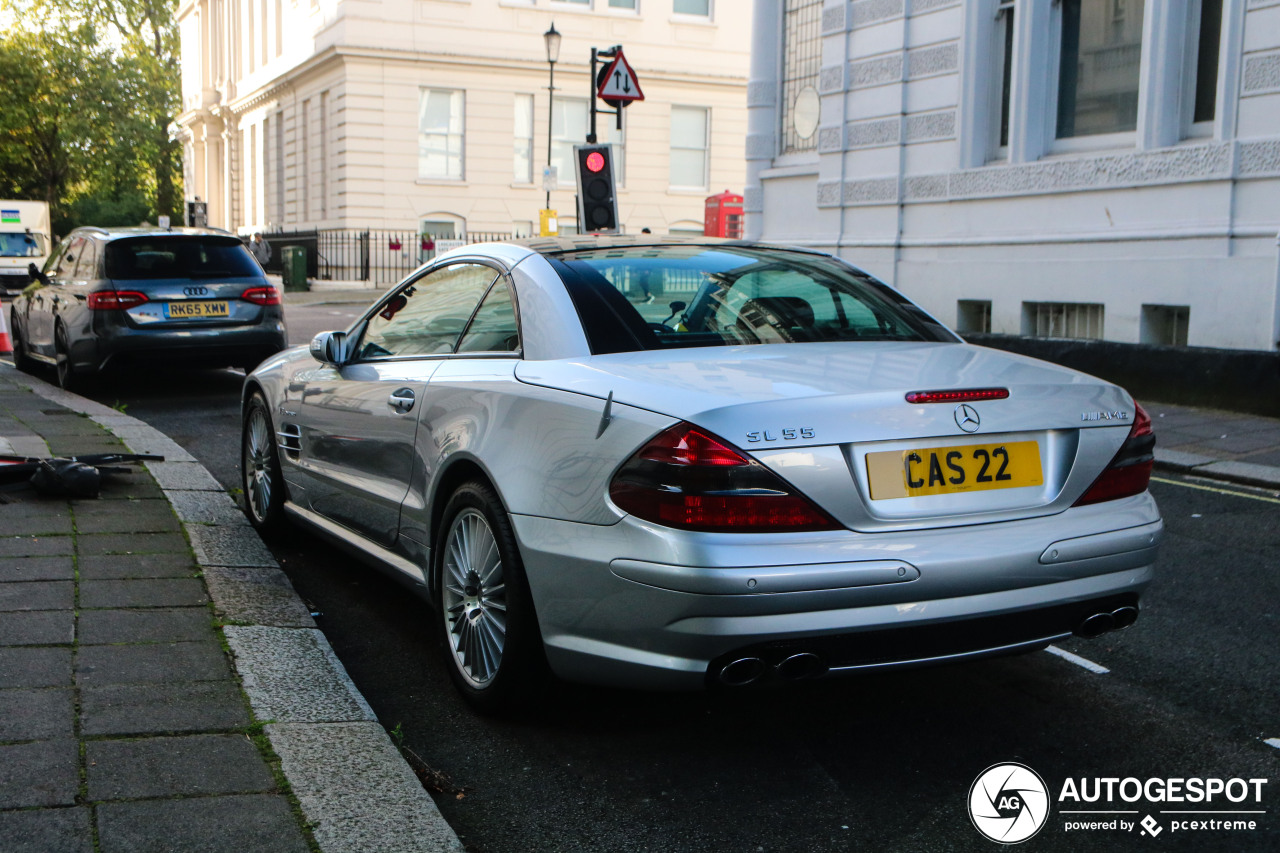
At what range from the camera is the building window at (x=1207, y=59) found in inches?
467

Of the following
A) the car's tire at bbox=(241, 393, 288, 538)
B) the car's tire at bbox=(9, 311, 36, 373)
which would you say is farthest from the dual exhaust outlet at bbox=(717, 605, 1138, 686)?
the car's tire at bbox=(9, 311, 36, 373)

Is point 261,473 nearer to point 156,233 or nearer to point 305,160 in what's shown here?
point 156,233

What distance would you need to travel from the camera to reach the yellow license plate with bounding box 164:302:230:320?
12.0m

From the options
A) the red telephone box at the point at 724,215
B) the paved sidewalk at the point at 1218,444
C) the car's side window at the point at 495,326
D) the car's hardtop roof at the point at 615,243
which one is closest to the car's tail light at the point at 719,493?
the car's side window at the point at 495,326

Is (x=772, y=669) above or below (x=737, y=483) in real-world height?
below

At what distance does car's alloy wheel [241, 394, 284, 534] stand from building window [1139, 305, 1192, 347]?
8.82 meters

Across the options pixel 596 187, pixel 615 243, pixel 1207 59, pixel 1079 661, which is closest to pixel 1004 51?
pixel 1207 59

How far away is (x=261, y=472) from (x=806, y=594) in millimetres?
3718

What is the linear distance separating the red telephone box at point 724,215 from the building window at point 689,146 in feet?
32.4

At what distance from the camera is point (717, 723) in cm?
387

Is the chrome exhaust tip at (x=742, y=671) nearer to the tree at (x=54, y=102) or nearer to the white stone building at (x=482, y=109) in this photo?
the white stone building at (x=482, y=109)

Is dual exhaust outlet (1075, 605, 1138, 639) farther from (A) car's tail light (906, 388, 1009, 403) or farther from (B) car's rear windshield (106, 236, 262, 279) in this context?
(B) car's rear windshield (106, 236, 262, 279)

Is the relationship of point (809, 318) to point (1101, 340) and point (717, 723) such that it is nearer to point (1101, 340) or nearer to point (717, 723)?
point (717, 723)

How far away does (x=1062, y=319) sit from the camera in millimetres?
13359
